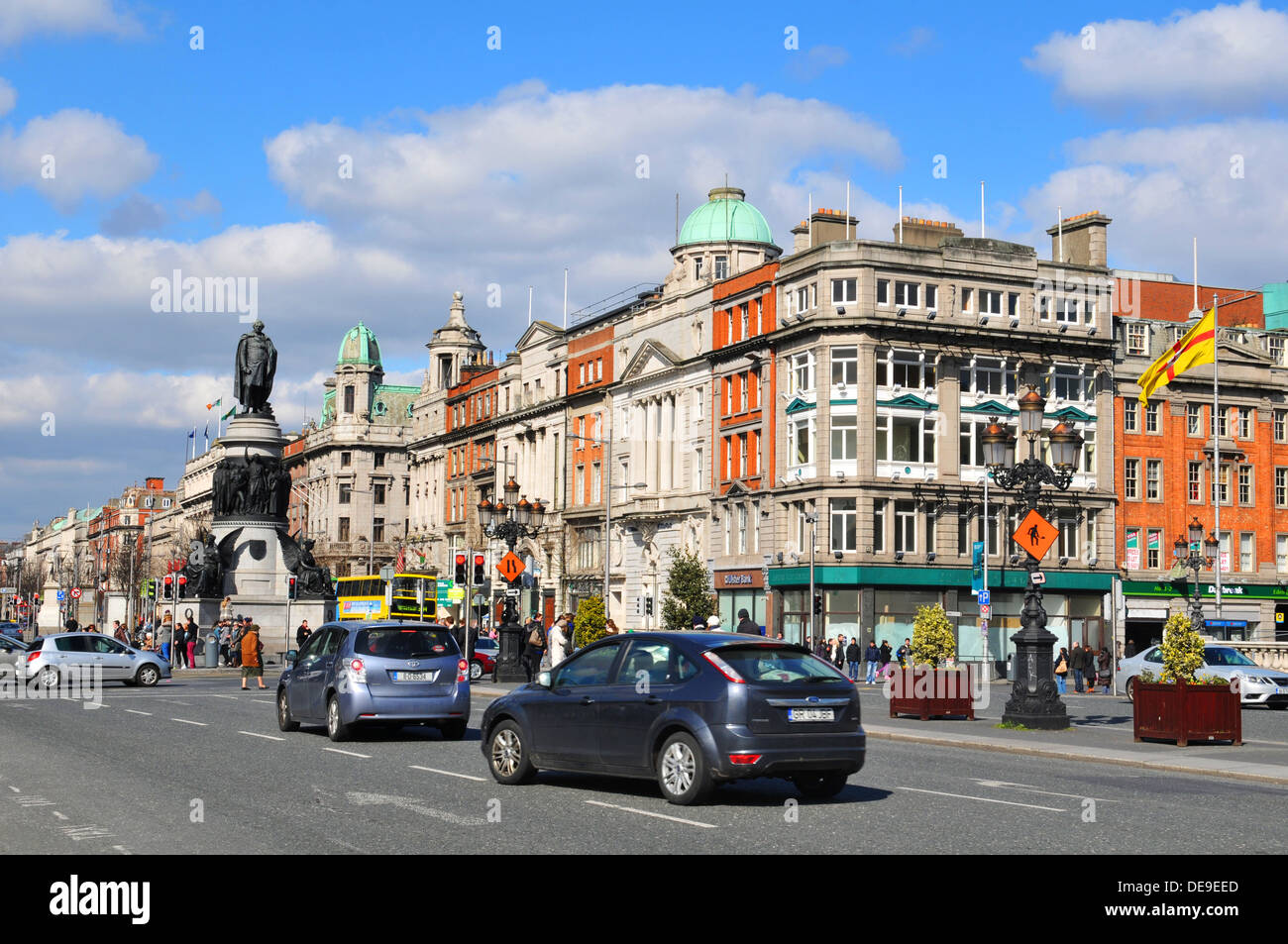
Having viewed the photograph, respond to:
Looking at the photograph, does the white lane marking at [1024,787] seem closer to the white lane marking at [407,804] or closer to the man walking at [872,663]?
the white lane marking at [407,804]

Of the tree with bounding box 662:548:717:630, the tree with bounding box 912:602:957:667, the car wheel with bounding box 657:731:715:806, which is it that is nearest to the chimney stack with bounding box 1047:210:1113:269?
the tree with bounding box 662:548:717:630

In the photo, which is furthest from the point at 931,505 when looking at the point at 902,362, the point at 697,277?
the point at 697,277

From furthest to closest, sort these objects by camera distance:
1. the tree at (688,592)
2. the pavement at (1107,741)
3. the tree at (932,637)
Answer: the tree at (688,592)
the tree at (932,637)
the pavement at (1107,741)

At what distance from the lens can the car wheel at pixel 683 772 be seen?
14.1 meters

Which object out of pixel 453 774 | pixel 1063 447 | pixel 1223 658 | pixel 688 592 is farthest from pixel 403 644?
pixel 688 592

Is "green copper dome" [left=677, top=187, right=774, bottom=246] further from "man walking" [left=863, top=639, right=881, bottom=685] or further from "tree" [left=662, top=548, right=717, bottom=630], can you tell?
"man walking" [left=863, top=639, right=881, bottom=685]

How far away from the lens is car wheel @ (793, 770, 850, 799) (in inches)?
592

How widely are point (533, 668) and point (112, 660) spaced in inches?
433

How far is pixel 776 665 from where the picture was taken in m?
14.7

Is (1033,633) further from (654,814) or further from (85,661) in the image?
(85,661)

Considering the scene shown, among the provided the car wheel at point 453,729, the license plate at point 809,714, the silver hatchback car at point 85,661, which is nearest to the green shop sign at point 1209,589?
the silver hatchback car at point 85,661

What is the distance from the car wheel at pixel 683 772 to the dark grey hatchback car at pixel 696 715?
1 centimetres

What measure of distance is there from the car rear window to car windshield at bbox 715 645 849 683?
8.22 m

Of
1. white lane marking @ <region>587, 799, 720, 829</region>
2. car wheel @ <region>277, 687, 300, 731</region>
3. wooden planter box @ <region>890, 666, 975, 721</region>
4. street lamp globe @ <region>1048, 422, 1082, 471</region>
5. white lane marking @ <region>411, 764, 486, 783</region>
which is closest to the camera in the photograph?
white lane marking @ <region>587, 799, 720, 829</region>
